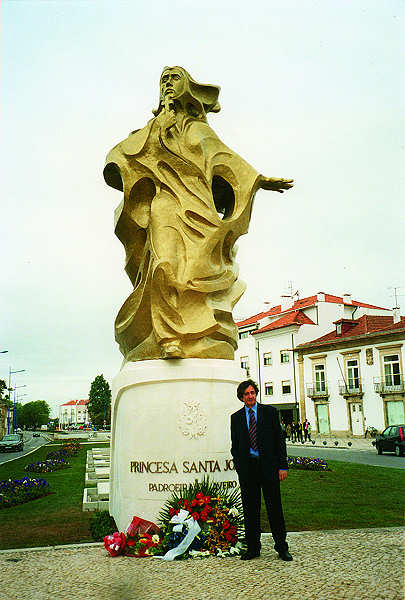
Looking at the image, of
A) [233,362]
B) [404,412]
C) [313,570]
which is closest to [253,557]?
[313,570]

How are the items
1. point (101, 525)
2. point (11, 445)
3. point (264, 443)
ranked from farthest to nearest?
point (11, 445) → point (101, 525) → point (264, 443)

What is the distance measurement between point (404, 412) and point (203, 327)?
33.4 m

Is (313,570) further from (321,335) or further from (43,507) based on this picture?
(321,335)

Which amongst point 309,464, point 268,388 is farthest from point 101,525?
point 268,388

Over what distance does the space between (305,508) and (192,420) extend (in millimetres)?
3880

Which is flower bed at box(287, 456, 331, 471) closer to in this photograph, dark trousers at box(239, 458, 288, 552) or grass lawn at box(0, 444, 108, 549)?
grass lawn at box(0, 444, 108, 549)

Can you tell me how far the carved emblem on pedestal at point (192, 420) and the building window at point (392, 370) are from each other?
33.6 meters

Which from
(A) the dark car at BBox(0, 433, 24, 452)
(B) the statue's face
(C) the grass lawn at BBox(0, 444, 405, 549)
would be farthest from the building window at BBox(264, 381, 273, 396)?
(B) the statue's face

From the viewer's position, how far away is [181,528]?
7.00 meters

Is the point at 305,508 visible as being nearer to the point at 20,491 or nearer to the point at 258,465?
the point at 258,465

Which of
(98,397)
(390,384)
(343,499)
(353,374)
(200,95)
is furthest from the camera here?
(98,397)

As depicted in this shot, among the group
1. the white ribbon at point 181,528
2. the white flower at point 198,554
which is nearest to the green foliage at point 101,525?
the white ribbon at point 181,528

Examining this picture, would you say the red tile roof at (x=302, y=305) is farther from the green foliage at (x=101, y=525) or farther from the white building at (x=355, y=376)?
the green foliage at (x=101, y=525)

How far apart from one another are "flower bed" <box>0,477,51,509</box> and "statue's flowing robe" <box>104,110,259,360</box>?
16.5ft
